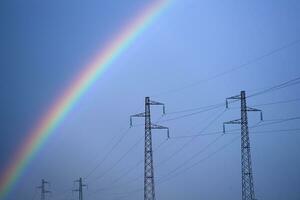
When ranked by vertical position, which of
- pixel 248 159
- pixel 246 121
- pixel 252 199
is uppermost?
pixel 246 121

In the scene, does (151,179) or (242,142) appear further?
(151,179)

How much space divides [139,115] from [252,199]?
17822mm

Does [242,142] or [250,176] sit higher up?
[242,142]

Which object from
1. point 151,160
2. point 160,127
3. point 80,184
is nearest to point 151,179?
point 151,160

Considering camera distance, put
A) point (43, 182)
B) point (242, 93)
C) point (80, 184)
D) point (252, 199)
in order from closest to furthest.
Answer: point (252, 199), point (242, 93), point (80, 184), point (43, 182)

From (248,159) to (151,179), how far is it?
11421 millimetres

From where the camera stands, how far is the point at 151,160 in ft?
204

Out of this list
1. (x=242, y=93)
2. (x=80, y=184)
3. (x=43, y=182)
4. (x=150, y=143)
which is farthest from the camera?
(x=43, y=182)

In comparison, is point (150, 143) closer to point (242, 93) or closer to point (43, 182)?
point (242, 93)

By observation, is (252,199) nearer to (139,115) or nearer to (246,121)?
(246,121)

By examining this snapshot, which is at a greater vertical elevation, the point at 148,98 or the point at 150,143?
the point at 148,98

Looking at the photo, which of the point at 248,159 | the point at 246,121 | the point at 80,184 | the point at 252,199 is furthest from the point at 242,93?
the point at 80,184

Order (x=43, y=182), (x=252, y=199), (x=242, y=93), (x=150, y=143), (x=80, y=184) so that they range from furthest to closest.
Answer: (x=43, y=182), (x=80, y=184), (x=150, y=143), (x=242, y=93), (x=252, y=199)

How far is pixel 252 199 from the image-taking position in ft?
180
